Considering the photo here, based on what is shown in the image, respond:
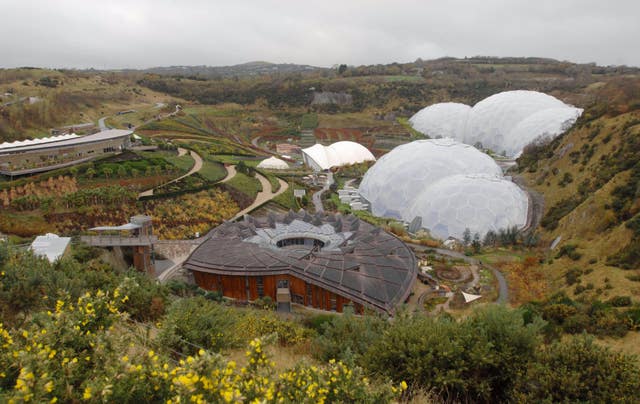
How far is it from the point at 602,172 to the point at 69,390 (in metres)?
33.6

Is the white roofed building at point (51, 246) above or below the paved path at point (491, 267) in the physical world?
above

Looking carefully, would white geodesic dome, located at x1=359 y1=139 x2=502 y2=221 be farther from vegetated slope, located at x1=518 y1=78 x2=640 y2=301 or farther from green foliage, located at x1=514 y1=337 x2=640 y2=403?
green foliage, located at x1=514 y1=337 x2=640 y2=403

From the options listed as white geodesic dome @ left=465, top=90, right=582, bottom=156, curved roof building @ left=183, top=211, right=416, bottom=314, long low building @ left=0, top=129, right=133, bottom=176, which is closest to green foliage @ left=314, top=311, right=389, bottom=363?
curved roof building @ left=183, top=211, right=416, bottom=314

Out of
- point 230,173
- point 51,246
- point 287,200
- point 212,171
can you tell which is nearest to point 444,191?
point 287,200

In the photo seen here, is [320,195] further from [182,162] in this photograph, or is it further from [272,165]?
[182,162]

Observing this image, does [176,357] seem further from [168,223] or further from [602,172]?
[602,172]

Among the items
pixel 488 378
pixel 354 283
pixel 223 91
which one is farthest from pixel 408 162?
pixel 223 91

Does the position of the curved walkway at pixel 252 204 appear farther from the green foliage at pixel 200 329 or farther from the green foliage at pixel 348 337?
the green foliage at pixel 348 337

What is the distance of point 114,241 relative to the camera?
22.0 metres

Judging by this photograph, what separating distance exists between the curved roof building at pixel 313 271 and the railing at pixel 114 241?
3.15 metres

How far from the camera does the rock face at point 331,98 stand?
94562 millimetres

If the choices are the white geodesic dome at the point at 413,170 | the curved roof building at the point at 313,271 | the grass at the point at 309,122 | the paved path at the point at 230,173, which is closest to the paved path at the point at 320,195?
the white geodesic dome at the point at 413,170

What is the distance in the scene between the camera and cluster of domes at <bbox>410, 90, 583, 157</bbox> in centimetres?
5722

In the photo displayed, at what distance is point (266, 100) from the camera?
94500 mm
